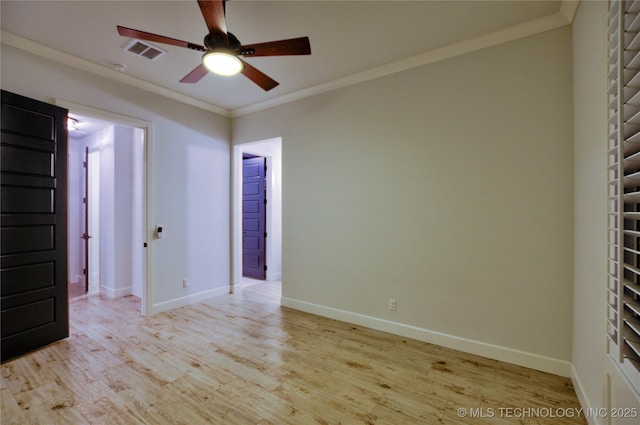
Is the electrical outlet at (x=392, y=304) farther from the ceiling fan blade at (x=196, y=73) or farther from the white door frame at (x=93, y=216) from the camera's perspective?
the white door frame at (x=93, y=216)

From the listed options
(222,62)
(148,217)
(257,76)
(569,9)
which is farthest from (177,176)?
(569,9)

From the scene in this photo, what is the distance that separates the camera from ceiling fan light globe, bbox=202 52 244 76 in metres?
2.06

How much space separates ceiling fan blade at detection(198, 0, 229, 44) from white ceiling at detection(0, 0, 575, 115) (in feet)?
1.50

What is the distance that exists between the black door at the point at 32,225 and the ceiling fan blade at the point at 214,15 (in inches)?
83.3

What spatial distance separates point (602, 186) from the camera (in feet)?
5.38

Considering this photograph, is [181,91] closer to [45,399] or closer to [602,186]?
[45,399]

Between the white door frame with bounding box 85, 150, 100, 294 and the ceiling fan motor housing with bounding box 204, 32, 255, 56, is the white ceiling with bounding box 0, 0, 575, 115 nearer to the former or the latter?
the ceiling fan motor housing with bounding box 204, 32, 255, 56

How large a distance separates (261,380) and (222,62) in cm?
252

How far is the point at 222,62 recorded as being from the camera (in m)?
2.15

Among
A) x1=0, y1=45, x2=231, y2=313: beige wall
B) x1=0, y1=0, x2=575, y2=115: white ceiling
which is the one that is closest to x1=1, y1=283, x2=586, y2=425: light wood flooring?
x1=0, y1=45, x2=231, y2=313: beige wall

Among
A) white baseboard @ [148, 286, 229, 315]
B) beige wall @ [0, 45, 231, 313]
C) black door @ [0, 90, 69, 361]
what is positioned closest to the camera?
black door @ [0, 90, 69, 361]

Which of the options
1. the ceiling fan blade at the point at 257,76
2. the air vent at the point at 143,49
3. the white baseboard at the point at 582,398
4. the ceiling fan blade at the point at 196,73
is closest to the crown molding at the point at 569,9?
the ceiling fan blade at the point at 257,76

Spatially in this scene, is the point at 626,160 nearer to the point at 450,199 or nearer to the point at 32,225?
the point at 450,199

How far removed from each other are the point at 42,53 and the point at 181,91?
1389 millimetres
